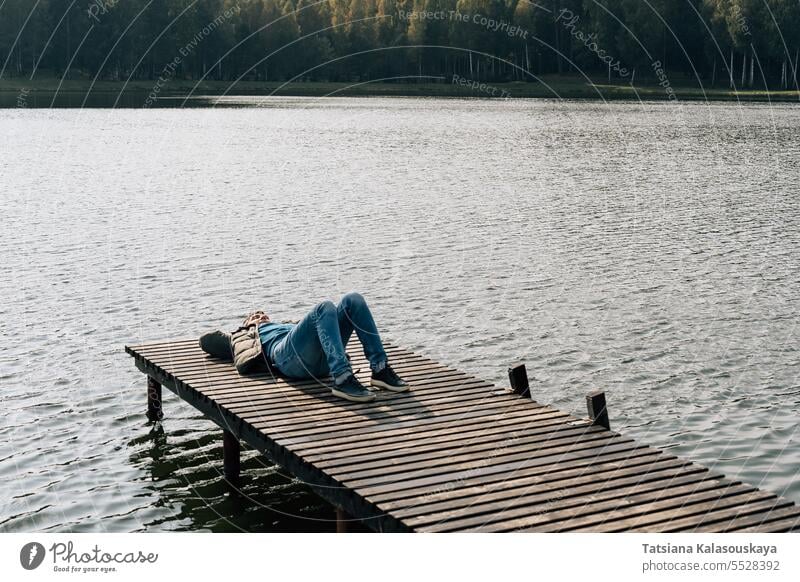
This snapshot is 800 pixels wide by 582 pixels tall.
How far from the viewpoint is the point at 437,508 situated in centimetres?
926

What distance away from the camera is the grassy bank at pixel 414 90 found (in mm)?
119625

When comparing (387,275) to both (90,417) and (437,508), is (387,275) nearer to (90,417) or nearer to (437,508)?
(90,417)

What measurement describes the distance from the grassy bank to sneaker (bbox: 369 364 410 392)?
104427 millimetres

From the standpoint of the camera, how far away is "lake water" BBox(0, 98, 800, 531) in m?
13.5

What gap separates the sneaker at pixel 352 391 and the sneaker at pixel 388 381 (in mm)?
296

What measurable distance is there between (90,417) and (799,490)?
30.2 feet

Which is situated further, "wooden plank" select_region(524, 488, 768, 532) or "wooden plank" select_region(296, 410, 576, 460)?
"wooden plank" select_region(296, 410, 576, 460)

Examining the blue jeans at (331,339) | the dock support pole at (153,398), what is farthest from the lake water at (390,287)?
the blue jeans at (331,339)

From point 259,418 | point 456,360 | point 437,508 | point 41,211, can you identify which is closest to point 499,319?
point 456,360

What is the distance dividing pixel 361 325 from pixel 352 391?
2.43 ft

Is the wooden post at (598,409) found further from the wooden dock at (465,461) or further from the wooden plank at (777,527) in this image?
the wooden plank at (777,527)

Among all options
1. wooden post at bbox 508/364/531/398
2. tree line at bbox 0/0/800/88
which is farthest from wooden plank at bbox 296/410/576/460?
tree line at bbox 0/0/800/88

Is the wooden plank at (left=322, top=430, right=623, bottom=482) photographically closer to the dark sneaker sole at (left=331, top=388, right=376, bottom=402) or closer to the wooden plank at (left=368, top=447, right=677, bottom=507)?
the wooden plank at (left=368, top=447, right=677, bottom=507)
